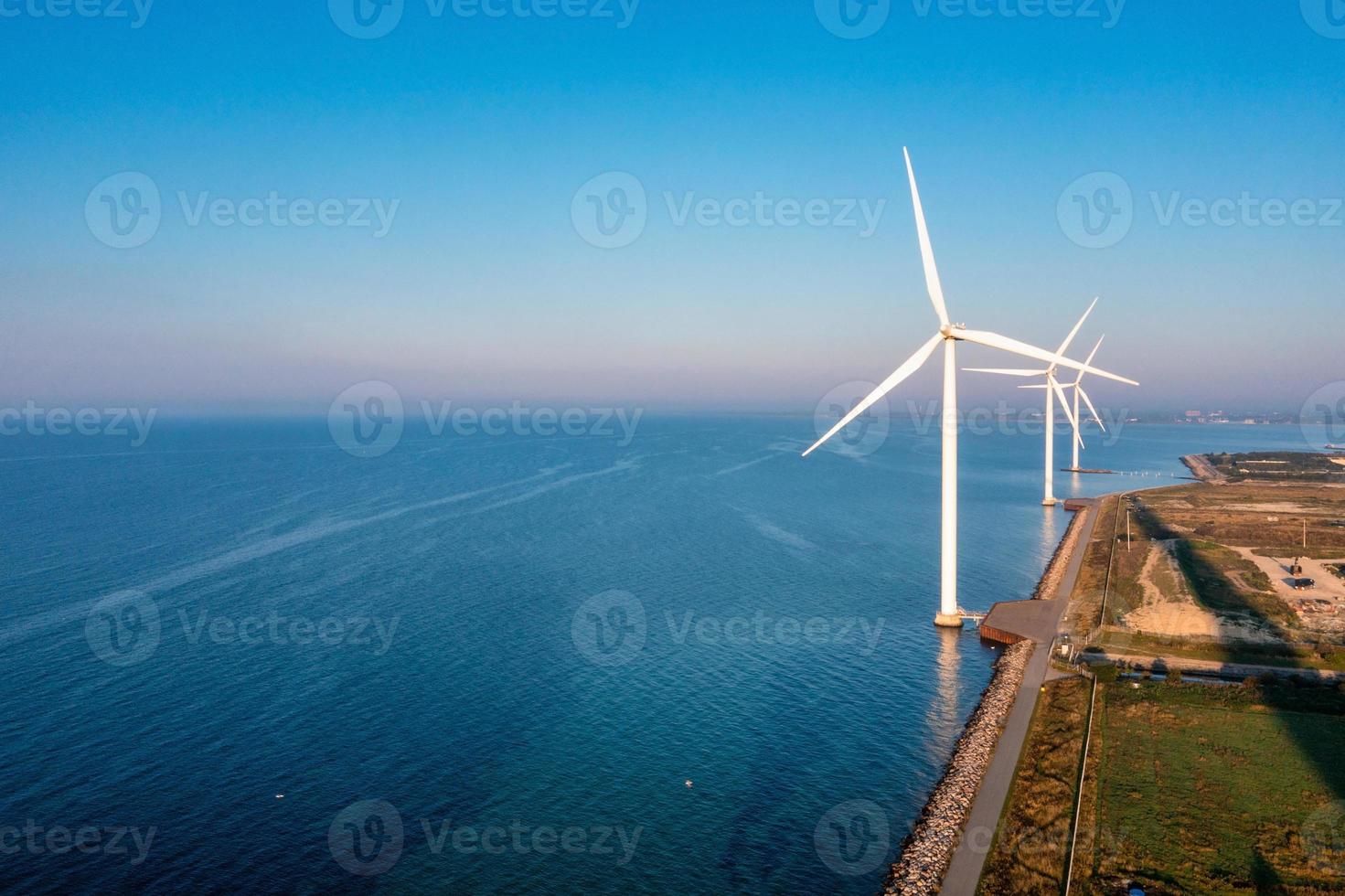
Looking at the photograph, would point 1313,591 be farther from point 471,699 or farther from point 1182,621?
point 471,699

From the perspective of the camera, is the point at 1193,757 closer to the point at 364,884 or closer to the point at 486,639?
the point at 364,884

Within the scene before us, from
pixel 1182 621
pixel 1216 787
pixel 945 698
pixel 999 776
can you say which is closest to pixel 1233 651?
pixel 1182 621

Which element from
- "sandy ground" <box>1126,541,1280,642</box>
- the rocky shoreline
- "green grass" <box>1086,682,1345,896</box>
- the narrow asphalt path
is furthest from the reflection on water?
Answer: "sandy ground" <box>1126,541,1280,642</box>

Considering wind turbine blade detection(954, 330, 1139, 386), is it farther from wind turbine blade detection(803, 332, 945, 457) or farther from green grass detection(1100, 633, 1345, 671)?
green grass detection(1100, 633, 1345, 671)

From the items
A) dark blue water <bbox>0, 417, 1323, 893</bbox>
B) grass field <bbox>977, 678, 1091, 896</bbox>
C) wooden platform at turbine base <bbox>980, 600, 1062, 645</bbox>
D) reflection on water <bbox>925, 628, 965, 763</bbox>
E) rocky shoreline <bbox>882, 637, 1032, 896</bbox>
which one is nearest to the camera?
grass field <bbox>977, 678, 1091, 896</bbox>

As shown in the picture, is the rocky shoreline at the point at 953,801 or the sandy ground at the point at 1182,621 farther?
the sandy ground at the point at 1182,621

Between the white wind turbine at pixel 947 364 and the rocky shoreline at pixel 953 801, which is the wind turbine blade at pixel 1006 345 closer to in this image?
the white wind turbine at pixel 947 364

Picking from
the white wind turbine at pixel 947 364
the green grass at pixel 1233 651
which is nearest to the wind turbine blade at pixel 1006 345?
the white wind turbine at pixel 947 364
